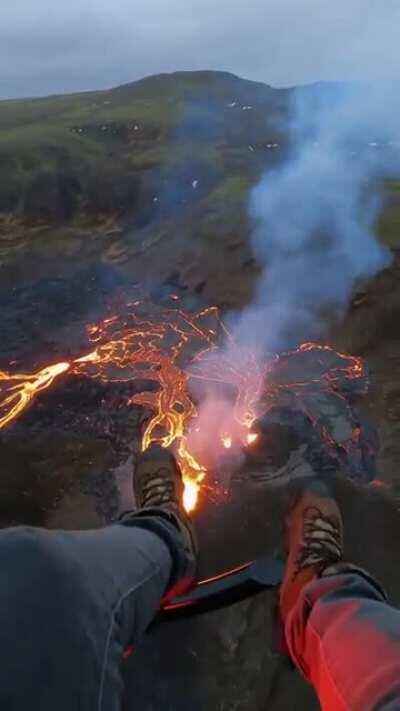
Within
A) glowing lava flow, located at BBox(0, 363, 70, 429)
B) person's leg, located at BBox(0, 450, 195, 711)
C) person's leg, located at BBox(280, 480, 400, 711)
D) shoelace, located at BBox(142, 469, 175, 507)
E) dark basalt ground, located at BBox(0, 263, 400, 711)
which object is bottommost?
dark basalt ground, located at BBox(0, 263, 400, 711)

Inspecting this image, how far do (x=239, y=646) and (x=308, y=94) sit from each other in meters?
43.6

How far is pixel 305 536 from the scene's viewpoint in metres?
5.20

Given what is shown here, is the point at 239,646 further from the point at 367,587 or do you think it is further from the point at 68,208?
the point at 68,208

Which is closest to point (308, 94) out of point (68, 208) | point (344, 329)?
point (68, 208)

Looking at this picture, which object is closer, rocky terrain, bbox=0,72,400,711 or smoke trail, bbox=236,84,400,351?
rocky terrain, bbox=0,72,400,711

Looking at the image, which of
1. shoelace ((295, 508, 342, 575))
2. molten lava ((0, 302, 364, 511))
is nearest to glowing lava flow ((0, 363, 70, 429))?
molten lava ((0, 302, 364, 511))

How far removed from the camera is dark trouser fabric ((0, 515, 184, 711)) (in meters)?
1.83

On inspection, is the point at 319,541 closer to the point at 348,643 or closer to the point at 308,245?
the point at 348,643

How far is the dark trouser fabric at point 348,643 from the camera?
2.26m

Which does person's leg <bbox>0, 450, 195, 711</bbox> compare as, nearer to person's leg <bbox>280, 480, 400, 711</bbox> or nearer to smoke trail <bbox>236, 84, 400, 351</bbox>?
person's leg <bbox>280, 480, 400, 711</bbox>

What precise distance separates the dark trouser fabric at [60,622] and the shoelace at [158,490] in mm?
2950

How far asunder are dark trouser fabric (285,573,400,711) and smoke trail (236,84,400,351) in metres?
6.40

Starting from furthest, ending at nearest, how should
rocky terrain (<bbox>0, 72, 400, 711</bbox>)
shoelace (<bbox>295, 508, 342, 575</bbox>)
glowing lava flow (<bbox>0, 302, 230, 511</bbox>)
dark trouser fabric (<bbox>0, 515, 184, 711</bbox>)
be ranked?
glowing lava flow (<bbox>0, 302, 230, 511</bbox>) → rocky terrain (<bbox>0, 72, 400, 711</bbox>) → shoelace (<bbox>295, 508, 342, 575</bbox>) → dark trouser fabric (<bbox>0, 515, 184, 711</bbox>)

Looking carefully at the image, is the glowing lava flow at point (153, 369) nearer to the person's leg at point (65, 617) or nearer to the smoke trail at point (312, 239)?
the smoke trail at point (312, 239)
